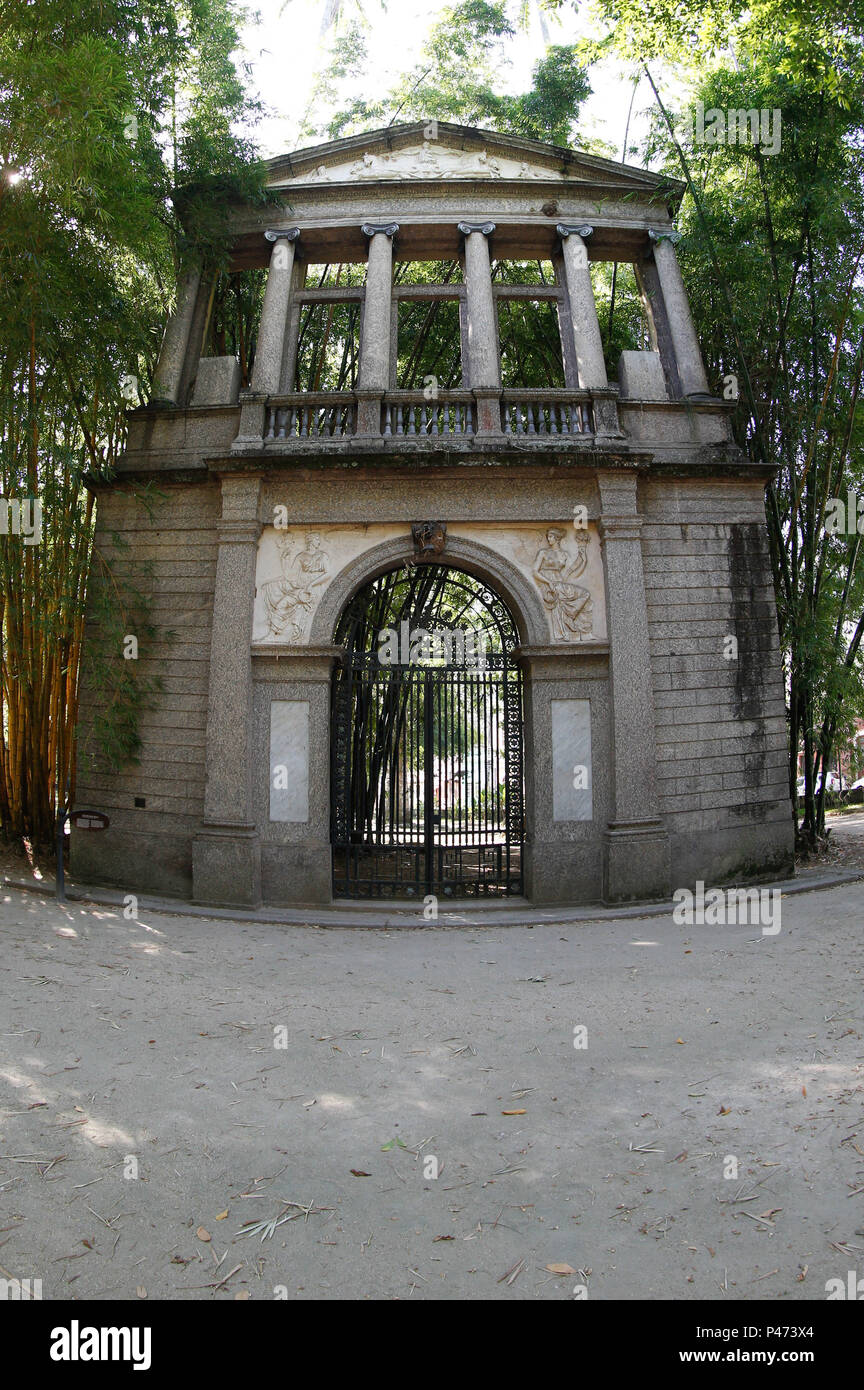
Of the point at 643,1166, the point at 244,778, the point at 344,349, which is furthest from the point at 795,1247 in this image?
the point at 344,349

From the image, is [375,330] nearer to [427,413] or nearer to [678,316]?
[427,413]

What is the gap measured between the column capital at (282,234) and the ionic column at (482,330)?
6.93ft

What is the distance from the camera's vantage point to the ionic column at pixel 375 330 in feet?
29.9

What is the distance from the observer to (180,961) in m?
6.23

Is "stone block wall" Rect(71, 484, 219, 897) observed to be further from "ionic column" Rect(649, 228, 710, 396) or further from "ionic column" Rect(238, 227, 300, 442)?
"ionic column" Rect(649, 228, 710, 396)

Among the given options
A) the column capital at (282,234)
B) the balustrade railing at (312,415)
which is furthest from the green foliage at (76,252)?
the balustrade railing at (312,415)

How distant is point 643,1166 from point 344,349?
12.3 metres

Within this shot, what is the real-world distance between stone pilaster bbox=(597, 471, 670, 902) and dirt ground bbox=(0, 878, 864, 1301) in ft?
6.96

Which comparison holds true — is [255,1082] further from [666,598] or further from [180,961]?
[666,598]

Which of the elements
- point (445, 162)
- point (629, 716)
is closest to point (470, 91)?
point (445, 162)

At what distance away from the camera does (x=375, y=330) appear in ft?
31.1

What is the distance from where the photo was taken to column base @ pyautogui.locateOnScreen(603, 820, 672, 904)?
327 inches

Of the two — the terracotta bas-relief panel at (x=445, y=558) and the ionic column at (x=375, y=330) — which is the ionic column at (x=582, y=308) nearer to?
the terracotta bas-relief panel at (x=445, y=558)

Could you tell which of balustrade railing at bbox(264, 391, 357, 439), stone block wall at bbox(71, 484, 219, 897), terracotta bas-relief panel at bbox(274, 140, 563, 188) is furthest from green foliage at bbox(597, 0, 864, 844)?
stone block wall at bbox(71, 484, 219, 897)
